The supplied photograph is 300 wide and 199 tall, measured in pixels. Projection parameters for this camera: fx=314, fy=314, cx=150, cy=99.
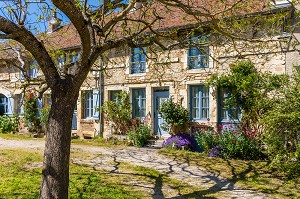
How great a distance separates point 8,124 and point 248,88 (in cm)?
1340

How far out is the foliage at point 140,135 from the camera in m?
12.3

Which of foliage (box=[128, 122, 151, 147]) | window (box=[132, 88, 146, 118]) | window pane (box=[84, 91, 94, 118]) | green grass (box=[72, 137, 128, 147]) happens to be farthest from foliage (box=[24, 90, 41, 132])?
foliage (box=[128, 122, 151, 147])

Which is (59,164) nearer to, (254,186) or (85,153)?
(254,186)

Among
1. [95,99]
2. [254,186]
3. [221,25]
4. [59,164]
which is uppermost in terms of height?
[221,25]

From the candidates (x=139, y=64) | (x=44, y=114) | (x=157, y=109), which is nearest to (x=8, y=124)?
(x=44, y=114)

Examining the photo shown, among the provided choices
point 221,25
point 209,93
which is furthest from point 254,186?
point 209,93

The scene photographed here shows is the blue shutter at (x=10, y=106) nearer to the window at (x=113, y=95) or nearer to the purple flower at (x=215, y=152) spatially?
the window at (x=113, y=95)

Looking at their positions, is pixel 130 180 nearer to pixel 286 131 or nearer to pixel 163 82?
pixel 286 131

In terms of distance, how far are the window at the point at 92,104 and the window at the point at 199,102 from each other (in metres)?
4.67

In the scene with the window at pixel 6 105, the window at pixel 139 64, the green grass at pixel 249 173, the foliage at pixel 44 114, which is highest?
the window at pixel 139 64

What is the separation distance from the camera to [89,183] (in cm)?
645

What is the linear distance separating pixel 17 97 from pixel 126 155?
36.2ft

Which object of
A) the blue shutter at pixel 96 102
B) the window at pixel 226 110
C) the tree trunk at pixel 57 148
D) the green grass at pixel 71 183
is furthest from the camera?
the blue shutter at pixel 96 102


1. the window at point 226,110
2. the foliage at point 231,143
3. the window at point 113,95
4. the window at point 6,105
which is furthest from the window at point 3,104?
the window at point 226,110
